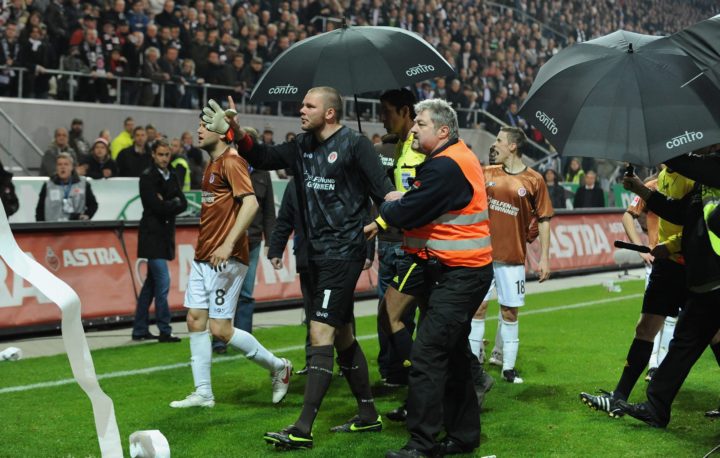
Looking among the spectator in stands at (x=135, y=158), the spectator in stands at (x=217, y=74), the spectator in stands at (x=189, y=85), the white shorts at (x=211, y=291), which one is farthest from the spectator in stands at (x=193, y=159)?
the white shorts at (x=211, y=291)

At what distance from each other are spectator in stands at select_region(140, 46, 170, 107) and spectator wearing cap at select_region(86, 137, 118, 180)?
10.0 feet

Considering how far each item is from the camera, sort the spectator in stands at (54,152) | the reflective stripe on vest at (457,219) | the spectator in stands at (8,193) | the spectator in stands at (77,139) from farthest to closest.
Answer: the spectator in stands at (77,139), the spectator in stands at (54,152), the spectator in stands at (8,193), the reflective stripe on vest at (457,219)

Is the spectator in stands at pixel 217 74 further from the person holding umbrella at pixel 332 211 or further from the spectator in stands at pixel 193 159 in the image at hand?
the person holding umbrella at pixel 332 211

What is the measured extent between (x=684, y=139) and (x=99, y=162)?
12.1 metres

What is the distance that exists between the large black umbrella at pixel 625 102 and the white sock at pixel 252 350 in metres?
2.79

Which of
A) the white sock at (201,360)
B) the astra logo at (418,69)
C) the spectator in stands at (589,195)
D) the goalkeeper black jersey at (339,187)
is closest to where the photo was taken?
the goalkeeper black jersey at (339,187)

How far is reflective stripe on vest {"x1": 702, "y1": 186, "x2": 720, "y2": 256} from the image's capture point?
5.88m

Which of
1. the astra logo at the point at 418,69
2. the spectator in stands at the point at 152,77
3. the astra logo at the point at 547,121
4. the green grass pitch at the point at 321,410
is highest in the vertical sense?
the spectator in stands at the point at 152,77

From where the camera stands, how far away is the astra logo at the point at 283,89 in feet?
23.9

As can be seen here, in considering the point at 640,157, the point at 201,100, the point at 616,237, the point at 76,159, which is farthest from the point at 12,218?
the point at 616,237

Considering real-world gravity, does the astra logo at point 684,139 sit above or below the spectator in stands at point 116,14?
below

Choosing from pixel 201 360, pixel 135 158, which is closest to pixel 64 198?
pixel 135 158

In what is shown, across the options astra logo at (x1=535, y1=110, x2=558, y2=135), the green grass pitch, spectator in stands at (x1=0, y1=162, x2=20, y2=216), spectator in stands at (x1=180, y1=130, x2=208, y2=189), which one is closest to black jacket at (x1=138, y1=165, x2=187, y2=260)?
the green grass pitch

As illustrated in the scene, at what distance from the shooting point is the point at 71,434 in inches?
261
